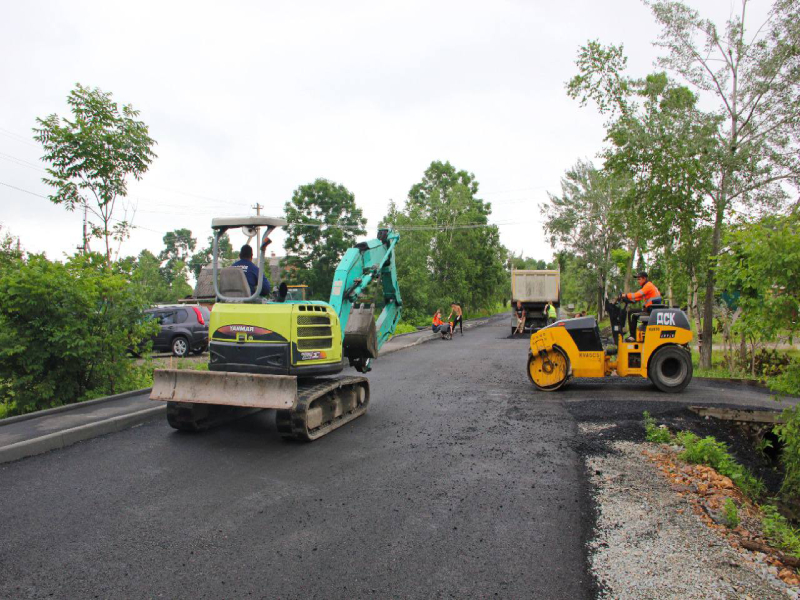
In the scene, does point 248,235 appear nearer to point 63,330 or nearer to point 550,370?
point 63,330

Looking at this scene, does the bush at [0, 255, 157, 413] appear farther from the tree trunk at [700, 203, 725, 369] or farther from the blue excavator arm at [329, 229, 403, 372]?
the tree trunk at [700, 203, 725, 369]

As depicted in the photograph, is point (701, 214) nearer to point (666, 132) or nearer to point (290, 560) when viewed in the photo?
point (666, 132)

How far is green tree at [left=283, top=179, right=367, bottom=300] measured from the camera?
4625cm

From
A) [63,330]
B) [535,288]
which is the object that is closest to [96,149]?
[63,330]

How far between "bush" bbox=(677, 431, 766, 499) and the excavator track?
14.2ft

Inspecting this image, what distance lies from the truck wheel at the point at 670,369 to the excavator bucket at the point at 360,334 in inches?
209

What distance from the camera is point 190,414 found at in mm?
7074

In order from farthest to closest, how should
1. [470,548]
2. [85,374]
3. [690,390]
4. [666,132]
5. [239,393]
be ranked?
[666,132] → [690,390] → [85,374] → [239,393] → [470,548]

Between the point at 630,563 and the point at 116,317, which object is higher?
the point at 116,317

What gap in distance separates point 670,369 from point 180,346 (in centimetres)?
1407

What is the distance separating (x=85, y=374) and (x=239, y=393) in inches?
149

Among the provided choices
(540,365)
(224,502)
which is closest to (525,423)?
(540,365)

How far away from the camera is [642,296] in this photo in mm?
10148

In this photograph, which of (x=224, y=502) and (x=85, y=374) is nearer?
(x=224, y=502)
